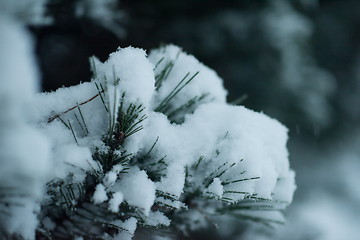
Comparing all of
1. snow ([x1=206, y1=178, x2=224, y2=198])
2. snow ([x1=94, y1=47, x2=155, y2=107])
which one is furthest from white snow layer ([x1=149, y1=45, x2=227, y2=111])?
snow ([x1=206, y1=178, x2=224, y2=198])

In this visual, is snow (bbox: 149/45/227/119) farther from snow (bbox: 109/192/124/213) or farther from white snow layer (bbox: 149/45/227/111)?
snow (bbox: 109/192/124/213)

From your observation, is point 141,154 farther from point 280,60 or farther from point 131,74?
point 280,60

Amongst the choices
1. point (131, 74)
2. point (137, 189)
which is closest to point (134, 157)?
point (137, 189)

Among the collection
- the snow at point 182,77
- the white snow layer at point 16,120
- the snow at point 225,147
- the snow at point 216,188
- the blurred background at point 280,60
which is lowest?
the white snow layer at point 16,120

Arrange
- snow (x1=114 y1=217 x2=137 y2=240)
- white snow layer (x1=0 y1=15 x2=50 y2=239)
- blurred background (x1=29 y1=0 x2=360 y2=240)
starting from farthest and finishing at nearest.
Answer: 1. blurred background (x1=29 y1=0 x2=360 y2=240)
2. snow (x1=114 y1=217 x2=137 y2=240)
3. white snow layer (x1=0 y1=15 x2=50 y2=239)

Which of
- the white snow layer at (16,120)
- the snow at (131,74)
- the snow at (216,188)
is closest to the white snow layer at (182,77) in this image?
the snow at (131,74)

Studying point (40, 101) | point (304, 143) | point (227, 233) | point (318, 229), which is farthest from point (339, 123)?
point (40, 101)

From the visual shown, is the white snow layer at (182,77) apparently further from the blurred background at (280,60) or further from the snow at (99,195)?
the blurred background at (280,60)
